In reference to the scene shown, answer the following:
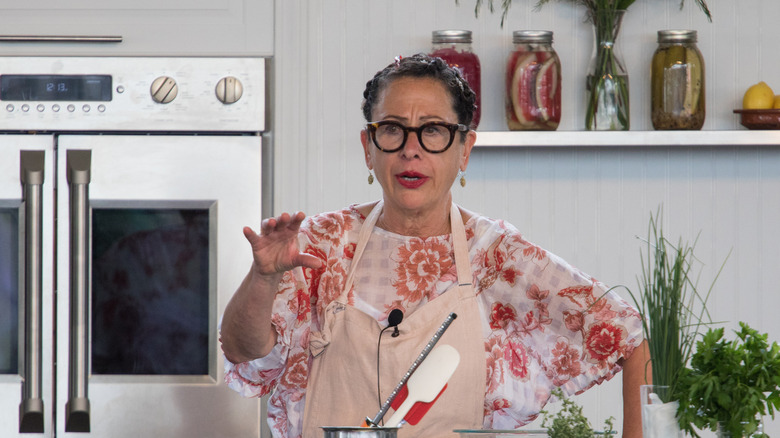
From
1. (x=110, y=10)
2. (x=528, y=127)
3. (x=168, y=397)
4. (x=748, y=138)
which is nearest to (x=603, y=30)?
(x=528, y=127)

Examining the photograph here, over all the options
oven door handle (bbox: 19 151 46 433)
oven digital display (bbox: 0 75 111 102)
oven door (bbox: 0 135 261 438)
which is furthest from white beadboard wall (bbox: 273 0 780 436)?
oven door handle (bbox: 19 151 46 433)

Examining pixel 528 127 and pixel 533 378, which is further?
pixel 528 127

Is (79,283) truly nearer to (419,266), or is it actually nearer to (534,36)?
(419,266)

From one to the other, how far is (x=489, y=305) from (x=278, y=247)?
0.55 metres

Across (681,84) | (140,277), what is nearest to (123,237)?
(140,277)

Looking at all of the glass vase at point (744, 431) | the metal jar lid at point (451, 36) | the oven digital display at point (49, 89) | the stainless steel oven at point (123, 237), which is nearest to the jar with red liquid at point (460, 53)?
the metal jar lid at point (451, 36)

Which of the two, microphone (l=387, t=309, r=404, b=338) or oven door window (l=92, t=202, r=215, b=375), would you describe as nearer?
microphone (l=387, t=309, r=404, b=338)

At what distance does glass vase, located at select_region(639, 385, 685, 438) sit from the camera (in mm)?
1015

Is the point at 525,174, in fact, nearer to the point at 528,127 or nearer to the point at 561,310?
the point at 528,127

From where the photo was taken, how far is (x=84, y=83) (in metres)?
2.11

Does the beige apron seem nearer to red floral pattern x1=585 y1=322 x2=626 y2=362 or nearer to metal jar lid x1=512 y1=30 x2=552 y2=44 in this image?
red floral pattern x1=585 y1=322 x2=626 y2=362

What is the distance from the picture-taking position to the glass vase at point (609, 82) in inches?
81.4

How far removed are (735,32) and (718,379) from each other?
4.59 feet

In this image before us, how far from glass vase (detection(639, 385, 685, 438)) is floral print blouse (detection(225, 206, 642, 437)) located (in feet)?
1.44
